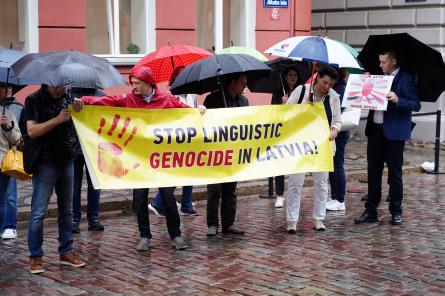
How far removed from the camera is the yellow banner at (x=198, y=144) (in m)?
7.76

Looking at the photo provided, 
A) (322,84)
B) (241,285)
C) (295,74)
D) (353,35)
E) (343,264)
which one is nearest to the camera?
(241,285)

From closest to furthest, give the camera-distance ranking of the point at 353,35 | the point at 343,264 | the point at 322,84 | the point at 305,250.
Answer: the point at 343,264 < the point at 305,250 < the point at 322,84 < the point at 353,35

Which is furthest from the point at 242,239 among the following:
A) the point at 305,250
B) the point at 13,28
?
the point at 13,28

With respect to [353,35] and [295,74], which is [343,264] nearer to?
[295,74]

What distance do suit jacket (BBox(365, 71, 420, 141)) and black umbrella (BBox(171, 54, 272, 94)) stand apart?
1.47m

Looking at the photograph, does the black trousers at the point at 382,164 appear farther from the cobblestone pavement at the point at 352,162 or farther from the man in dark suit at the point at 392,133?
the cobblestone pavement at the point at 352,162

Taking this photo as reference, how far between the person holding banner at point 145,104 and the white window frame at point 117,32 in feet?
20.8

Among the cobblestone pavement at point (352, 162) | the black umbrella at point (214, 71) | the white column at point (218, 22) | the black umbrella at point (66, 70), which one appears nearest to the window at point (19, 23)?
the cobblestone pavement at point (352, 162)

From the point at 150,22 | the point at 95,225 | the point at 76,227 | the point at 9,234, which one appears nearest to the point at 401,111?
the point at 95,225

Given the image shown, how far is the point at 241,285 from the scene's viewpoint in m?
6.98

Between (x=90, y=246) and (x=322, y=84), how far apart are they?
2.92 m

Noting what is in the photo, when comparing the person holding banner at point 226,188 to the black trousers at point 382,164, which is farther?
the black trousers at point 382,164

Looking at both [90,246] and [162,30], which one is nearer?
[90,246]

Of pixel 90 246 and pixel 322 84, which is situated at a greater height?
pixel 322 84
